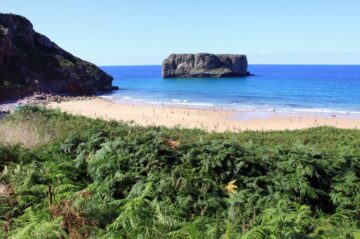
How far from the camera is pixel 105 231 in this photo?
4.99m

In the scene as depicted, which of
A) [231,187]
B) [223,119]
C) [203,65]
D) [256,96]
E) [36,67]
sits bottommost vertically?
[223,119]

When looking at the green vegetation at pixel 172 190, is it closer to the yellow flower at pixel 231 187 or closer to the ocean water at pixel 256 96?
the yellow flower at pixel 231 187

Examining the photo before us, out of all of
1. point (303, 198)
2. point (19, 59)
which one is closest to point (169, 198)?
point (303, 198)

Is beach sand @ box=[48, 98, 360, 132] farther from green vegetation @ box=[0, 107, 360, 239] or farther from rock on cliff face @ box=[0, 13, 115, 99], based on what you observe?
green vegetation @ box=[0, 107, 360, 239]

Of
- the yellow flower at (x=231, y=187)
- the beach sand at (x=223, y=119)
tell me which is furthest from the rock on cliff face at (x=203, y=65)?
the yellow flower at (x=231, y=187)

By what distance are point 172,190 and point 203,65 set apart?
12987 centimetres

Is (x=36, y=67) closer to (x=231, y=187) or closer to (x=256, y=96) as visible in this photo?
(x=256, y=96)

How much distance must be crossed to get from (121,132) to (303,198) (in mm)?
5668

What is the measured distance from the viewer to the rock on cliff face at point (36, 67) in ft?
188

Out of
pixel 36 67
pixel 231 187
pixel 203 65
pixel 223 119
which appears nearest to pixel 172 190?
pixel 231 187

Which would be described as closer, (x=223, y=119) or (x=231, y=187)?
(x=231, y=187)

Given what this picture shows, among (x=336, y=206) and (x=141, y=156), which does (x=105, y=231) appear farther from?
(x=336, y=206)

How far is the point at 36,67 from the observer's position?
6438cm

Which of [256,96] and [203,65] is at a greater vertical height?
[203,65]
